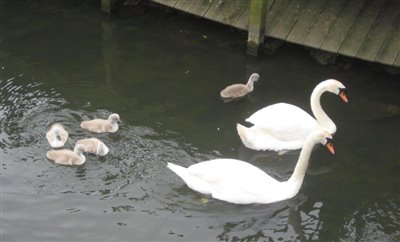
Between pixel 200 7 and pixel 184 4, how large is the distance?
251 millimetres

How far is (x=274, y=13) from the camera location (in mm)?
9531

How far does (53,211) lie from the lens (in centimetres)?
643

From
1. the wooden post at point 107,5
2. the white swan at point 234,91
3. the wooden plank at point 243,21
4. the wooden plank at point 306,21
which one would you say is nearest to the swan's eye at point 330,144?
the white swan at point 234,91

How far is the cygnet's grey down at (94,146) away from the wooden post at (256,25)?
3092 mm

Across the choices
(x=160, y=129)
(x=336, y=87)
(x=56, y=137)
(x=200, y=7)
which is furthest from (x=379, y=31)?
(x=56, y=137)

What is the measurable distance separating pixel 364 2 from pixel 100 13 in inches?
162

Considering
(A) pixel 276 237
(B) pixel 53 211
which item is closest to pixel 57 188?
(B) pixel 53 211

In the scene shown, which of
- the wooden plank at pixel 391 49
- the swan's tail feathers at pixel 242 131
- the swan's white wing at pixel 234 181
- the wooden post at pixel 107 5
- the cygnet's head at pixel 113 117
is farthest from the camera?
the wooden post at pixel 107 5

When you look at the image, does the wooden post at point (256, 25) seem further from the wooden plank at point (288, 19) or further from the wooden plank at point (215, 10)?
the wooden plank at point (215, 10)

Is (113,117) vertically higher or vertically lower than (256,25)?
lower

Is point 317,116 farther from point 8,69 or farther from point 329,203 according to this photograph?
point 8,69

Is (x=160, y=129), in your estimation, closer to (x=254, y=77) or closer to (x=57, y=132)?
(x=57, y=132)

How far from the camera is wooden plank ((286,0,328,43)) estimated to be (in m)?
9.18

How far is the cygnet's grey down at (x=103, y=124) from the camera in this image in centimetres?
757
